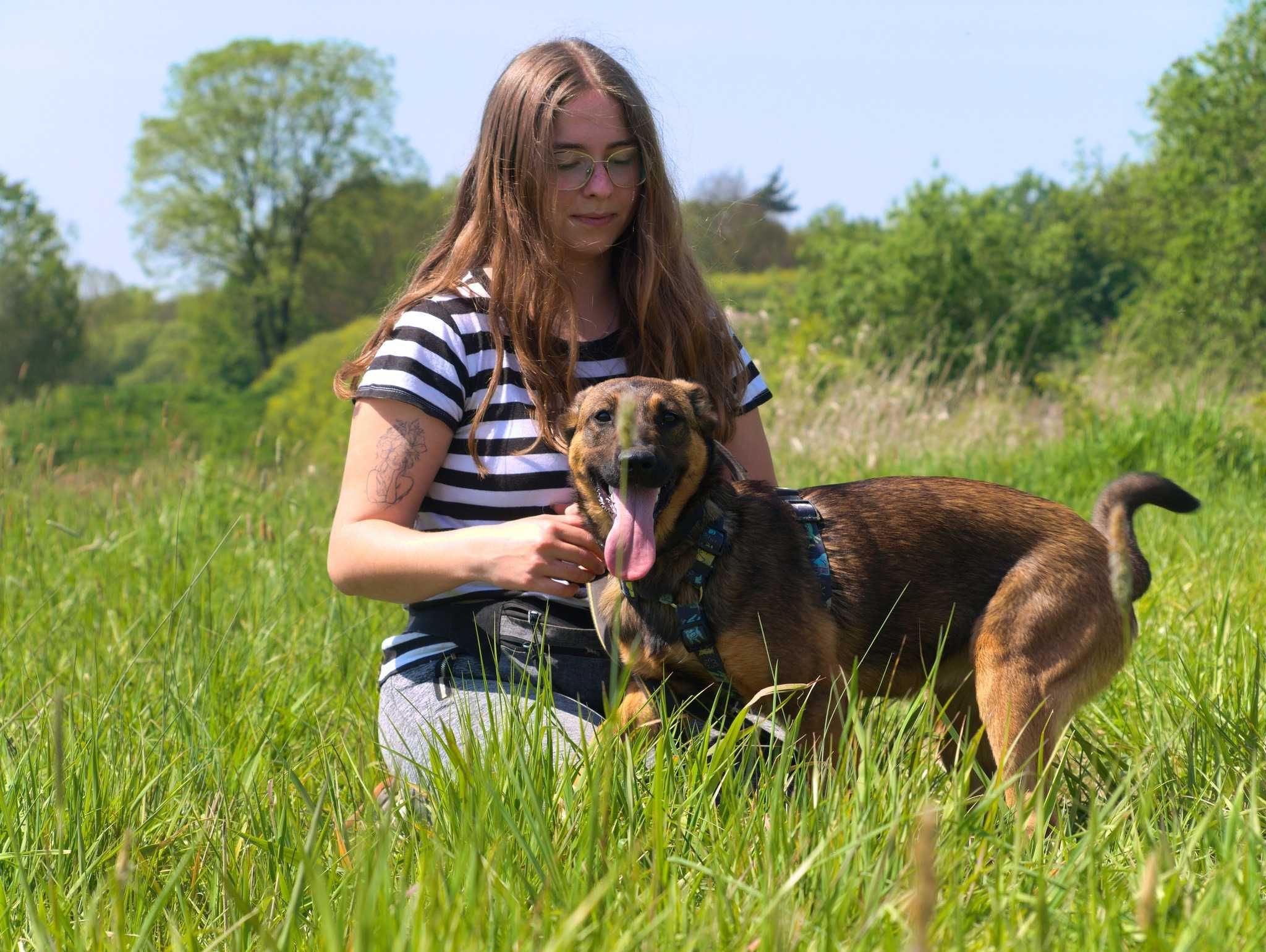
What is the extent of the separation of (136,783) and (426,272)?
1672 mm

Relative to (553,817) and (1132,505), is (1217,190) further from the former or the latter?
(553,817)

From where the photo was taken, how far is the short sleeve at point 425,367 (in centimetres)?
303

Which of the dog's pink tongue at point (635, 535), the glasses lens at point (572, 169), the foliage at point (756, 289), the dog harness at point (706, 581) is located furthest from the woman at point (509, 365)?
the foliage at point (756, 289)

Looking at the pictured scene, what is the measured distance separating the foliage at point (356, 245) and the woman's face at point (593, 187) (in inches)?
2139

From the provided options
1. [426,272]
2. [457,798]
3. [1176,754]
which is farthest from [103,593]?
[1176,754]

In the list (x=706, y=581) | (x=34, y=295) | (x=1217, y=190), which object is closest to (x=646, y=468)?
(x=706, y=581)

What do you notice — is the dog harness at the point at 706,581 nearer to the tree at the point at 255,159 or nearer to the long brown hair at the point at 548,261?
the long brown hair at the point at 548,261

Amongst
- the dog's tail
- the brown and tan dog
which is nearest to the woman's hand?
the brown and tan dog

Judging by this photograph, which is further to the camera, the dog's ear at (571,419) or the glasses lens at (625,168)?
the glasses lens at (625,168)

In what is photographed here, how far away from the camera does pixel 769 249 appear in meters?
72.0

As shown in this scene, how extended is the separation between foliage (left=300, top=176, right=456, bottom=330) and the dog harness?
180 ft

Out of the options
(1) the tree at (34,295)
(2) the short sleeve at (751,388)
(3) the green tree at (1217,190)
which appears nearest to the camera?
(2) the short sleeve at (751,388)

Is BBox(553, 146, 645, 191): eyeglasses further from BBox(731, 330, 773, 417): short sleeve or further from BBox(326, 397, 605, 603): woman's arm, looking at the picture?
BBox(326, 397, 605, 603): woman's arm

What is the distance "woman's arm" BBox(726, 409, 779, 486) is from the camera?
11.8 feet
